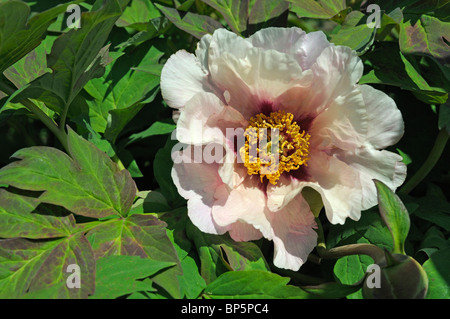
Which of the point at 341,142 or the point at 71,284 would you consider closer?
the point at 71,284

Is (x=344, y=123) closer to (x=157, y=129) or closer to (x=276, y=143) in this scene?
(x=276, y=143)

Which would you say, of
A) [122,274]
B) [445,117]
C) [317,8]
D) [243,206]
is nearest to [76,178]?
[122,274]

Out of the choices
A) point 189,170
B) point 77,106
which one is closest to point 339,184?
point 189,170

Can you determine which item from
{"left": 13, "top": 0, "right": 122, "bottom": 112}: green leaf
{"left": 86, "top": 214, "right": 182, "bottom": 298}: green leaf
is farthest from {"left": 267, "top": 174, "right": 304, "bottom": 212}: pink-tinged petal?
{"left": 13, "top": 0, "right": 122, "bottom": 112}: green leaf

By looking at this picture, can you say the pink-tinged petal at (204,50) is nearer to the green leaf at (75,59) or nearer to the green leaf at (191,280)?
the green leaf at (75,59)

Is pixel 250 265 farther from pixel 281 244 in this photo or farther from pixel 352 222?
pixel 352 222

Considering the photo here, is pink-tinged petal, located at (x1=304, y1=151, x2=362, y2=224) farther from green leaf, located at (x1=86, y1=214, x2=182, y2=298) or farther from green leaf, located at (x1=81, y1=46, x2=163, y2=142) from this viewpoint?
green leaf, located at (x1=81, y1=46, x2=163, y2=142)
